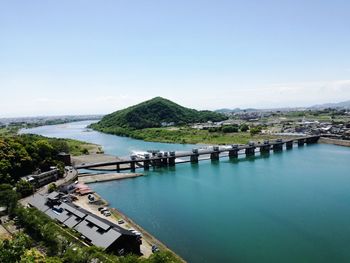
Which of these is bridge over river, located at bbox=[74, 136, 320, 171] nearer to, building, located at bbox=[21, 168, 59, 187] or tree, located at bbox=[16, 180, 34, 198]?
building, located at bbox=[21, 168, 59, 187]

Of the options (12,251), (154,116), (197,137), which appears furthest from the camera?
(154,116)

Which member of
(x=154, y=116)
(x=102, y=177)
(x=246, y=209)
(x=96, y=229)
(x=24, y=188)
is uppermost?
(x=154, y=116)

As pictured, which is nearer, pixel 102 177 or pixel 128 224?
pixel 128 224

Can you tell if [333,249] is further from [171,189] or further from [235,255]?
[171,189]

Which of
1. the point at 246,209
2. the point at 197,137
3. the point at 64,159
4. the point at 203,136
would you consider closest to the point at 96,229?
the point at 246,209

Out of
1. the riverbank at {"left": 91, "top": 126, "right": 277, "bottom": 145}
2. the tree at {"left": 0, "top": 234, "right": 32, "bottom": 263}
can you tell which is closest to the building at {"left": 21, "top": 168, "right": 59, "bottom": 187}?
the tree at {"left": 0, "top": 234, "right": 32, "bottom": 263}

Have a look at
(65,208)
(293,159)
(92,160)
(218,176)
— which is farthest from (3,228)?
(293,159)

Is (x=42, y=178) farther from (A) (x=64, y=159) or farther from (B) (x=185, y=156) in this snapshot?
(B) (x=185, y=156)

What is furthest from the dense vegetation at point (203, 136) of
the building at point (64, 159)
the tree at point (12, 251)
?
the tree at point (12, 251)
